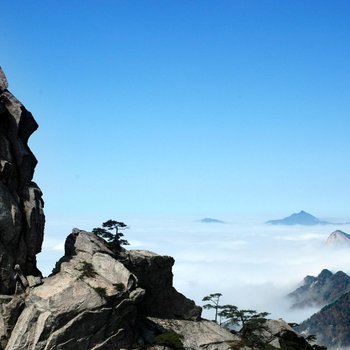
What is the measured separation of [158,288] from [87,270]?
56.5 feet

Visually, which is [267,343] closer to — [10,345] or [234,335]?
[234,335]

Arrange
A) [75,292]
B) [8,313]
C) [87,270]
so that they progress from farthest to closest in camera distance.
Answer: [87,270] → [75,292] → [8,313]

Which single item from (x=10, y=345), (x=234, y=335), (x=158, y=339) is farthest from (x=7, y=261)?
(x=234, y=335)

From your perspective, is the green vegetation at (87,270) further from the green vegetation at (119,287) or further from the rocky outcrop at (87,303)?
the green vegetation at (119,287)

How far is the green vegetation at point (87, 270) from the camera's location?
61.8 m

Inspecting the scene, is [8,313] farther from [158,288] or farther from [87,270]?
[158,288]

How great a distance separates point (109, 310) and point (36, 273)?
1349cm

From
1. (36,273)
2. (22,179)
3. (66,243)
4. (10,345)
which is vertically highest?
(22,179)

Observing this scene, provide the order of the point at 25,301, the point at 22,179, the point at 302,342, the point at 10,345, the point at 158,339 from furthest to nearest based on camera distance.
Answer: the point at 302,342 < the point at 22,179 < the point at 158,339 < the point at 25,301 < the point at 10,345

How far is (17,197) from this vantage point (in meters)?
63.6

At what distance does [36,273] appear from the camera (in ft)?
210

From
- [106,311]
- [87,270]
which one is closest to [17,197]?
[87,270]

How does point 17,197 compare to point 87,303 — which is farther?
point 17,197

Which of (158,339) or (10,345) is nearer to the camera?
(10,345)
